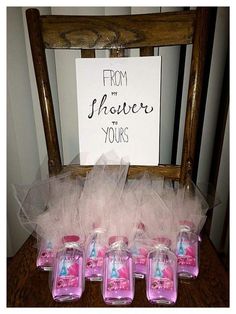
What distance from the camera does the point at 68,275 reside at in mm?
432

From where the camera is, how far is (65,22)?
A: 543 millimetres

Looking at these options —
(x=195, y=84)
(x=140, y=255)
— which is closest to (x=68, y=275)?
(x=140, y=255)

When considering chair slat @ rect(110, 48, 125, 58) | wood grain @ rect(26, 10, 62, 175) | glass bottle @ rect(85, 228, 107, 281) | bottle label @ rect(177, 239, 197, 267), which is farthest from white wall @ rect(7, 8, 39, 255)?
bottle label @ rect(177, 239, 197, 267)

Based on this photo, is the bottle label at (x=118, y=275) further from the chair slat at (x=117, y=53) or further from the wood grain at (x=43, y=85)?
the chair slat at (x=117, y=53)

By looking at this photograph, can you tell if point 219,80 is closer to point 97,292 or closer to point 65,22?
point 65,22

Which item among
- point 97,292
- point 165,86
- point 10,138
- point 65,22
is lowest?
point 97,292

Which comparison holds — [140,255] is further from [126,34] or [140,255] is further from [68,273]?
[126,34]

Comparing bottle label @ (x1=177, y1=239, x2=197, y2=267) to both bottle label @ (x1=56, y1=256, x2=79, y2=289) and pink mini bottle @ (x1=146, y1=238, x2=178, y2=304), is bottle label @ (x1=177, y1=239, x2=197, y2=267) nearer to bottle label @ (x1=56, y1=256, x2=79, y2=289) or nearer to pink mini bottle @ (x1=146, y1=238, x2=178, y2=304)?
pink mini bottle @ (x1=146, y1=238, x2=178, y2=304)

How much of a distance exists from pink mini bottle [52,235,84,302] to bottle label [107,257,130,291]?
0.16 ft

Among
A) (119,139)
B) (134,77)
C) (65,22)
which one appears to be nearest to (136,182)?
(119,139)

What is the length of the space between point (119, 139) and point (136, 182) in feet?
0.35

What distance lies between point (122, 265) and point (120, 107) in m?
0.33

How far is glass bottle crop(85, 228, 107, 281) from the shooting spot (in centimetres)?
46

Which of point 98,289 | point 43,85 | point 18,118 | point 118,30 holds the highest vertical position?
point 118,30
